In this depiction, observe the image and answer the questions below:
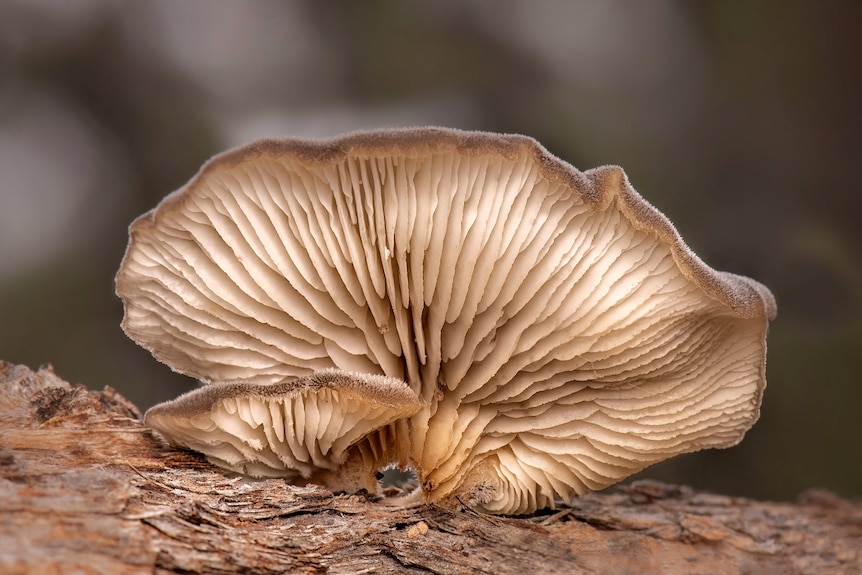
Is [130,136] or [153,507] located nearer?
[153,507]

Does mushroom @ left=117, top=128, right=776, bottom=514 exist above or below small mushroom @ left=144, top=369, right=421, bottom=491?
above

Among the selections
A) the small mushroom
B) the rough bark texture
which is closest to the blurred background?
the rough bark texture

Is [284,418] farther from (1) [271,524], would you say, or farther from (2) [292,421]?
(1) [271,524]

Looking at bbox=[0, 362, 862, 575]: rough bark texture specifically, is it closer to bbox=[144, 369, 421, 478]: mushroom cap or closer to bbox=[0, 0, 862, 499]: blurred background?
bbox=[144, 369, 421, 478]: mushroom cap

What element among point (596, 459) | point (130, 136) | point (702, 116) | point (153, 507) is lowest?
point (153, 507)

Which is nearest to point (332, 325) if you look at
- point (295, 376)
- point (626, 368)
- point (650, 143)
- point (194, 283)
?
point (295, 376)

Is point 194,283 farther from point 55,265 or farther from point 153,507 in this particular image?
point 55,265

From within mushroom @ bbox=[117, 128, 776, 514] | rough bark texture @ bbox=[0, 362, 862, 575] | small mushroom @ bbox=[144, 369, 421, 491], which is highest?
mushroom @ bbox=[117, 128, 776, 514]
